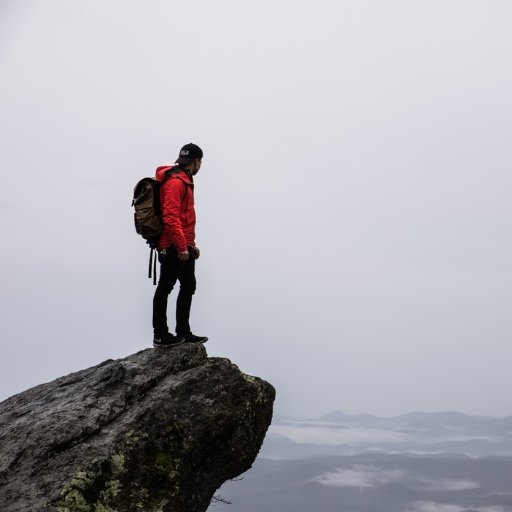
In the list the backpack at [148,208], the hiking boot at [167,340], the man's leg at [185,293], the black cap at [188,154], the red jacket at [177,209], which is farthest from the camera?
the hiking boot at [167,340]

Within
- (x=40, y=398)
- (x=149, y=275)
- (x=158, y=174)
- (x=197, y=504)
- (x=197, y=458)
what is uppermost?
(x=158, y=174)

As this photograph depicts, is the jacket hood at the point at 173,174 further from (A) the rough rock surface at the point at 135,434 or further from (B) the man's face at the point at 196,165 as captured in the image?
(A) the rough rock surface at the point at 135,434

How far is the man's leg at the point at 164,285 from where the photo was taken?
12445mm

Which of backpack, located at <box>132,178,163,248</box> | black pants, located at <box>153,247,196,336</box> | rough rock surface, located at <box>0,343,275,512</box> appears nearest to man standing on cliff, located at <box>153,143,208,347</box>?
black pants, located at <box>153,247,196,336</box>

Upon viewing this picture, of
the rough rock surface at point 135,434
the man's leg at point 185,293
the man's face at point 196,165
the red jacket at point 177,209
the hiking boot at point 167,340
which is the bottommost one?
the rough rock surface at point 135,434

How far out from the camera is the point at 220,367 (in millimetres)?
12648

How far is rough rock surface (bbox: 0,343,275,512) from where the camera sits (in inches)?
400

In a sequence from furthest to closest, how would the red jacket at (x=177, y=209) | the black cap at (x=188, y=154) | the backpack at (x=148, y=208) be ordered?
the black cap at (x=188, y=154)
the backpack at (x=148, y=208)
the red jacket at (x=177, y=209)

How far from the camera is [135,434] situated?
11039mm

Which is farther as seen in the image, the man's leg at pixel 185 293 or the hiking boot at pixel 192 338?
the hiking boot at pixel 192 338

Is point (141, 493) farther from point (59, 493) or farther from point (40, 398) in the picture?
point (40, 398)

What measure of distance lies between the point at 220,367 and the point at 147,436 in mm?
2200

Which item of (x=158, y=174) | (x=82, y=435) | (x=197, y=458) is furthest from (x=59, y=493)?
(x=158, y=174)

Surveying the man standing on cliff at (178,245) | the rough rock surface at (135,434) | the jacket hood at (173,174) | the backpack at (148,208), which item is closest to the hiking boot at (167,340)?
the man standing on cliff at (178,245)
